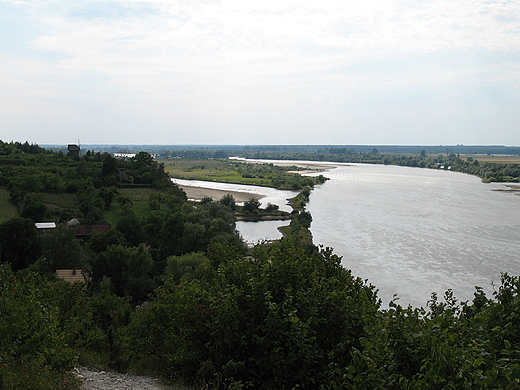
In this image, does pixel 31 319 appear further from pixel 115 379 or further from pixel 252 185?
pixel 252 185

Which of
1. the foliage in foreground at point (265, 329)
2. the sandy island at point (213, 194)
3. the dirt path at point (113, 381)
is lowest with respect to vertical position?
the sandy island at point (213, 194)

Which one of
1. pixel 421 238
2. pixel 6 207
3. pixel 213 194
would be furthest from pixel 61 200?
pixel 421 238

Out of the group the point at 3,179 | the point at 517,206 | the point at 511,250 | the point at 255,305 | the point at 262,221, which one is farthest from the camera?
the point at 517,206

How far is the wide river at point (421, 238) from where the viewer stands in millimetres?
20797

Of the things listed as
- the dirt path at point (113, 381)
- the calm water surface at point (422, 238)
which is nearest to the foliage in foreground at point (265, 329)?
the dirt path at point (113, 381)

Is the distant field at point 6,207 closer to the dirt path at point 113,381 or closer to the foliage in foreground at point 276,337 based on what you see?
the foliage in foreground at point 276,337

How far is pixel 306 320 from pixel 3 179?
36464mm

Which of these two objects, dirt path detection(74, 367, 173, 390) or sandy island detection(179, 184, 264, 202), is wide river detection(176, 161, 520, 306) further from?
dirt path detection(74, 367, 173, 390)

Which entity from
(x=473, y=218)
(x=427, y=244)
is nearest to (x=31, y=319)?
(x=427, y=244)

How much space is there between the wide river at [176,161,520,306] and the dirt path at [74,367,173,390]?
13.0 meters

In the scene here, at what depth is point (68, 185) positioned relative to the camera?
3616 cm

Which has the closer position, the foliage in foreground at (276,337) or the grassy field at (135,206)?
the foliage in foreground at (276,337)

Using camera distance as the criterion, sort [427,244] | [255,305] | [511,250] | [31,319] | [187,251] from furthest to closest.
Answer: [427,244]
[511,250]
[187,251]
[31,319]
[255,305]

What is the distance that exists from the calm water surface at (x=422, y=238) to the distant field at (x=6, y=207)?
20117mm
